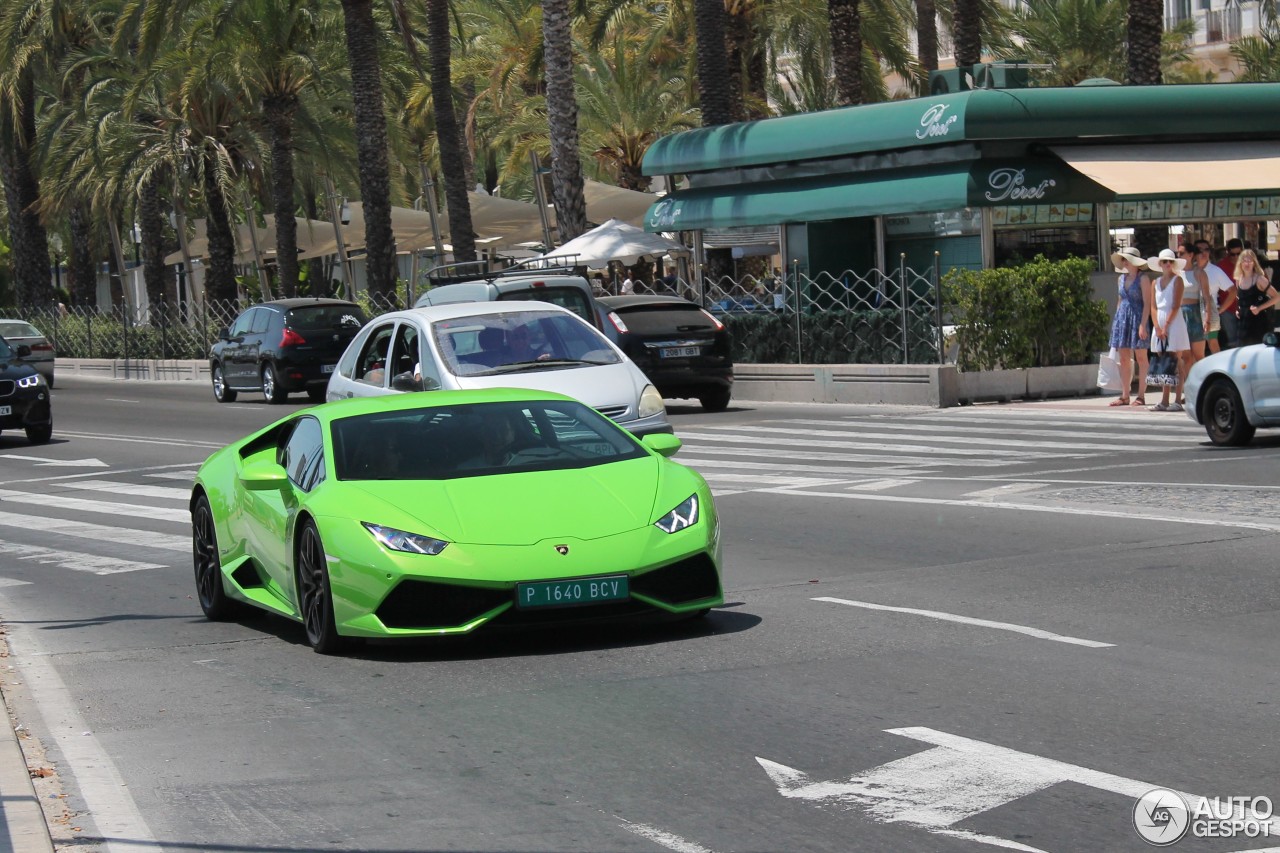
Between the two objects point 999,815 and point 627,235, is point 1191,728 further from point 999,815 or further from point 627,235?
point 627,235

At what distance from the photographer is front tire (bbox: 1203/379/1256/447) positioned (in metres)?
17.2

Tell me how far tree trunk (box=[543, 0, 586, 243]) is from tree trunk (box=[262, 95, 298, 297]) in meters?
13.3

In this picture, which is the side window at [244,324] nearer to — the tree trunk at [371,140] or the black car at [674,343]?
the tree trunk at [371,140]

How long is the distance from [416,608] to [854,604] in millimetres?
2539

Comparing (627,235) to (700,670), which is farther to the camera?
(627,235)

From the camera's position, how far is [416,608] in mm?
8406

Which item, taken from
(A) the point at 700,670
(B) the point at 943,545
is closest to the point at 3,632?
Result: (A) the point at 700,670

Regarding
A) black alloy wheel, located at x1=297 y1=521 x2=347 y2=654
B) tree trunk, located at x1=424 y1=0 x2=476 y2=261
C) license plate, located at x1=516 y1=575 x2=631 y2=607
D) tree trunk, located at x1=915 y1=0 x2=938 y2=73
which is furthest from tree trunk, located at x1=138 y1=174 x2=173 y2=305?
license plate, located at x1=516 y1=575 x2=631 y2=607

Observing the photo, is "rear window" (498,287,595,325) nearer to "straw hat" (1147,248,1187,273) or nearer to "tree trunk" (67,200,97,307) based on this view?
"straw hat" (1147,248,1187,273)

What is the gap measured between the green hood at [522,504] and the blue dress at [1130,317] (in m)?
14.7

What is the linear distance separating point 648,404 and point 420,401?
6420mm

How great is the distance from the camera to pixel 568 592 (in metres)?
8.30

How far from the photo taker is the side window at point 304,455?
9.28m

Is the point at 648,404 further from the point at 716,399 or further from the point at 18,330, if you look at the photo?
the point at 18,330
